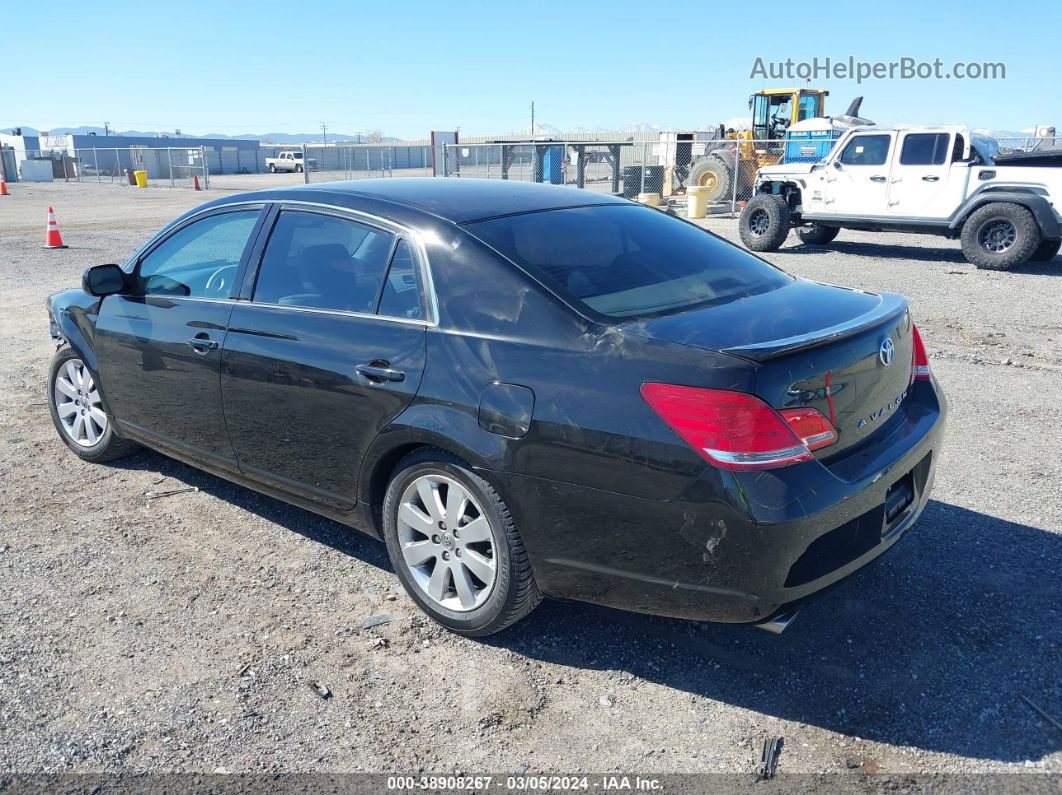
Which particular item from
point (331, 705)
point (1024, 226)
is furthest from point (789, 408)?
point (1024, 226)

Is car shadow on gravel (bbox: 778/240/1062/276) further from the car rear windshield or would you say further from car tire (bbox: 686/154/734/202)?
the car rear windshield

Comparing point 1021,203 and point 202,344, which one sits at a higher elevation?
point 1021,203

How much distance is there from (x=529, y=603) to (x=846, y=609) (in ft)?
4.33

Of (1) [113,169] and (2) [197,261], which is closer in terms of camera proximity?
(2) [197,261]

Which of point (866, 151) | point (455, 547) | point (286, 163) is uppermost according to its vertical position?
point (866, 151)

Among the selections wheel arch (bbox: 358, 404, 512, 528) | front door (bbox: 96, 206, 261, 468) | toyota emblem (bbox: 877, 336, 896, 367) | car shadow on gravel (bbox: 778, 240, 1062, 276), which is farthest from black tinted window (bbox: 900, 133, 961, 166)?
wheel arch (bbox: 358, 404, 512, 528)

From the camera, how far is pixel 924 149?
44.4 feet

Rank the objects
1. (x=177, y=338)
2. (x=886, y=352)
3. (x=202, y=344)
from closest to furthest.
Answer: (x=886, y=352) → (x=202, y=344) → (x=177, y=338)

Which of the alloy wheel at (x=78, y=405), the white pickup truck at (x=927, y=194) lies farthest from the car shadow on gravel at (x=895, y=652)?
the white pickup truck at (x=927, y=194)

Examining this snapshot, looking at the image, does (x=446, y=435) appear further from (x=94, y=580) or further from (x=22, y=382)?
(x=22, y=382)

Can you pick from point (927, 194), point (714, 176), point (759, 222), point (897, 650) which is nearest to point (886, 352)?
point (897, 650)

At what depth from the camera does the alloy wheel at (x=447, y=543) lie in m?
3.14

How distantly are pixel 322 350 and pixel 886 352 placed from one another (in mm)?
2124

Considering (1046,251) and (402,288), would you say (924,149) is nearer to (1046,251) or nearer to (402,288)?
(1046,251)
